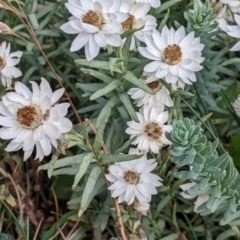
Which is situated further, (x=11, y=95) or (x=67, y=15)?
(x=67, y=15)

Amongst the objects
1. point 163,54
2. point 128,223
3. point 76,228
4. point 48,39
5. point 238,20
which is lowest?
point 76,228

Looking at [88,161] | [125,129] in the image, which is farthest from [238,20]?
[88,161]

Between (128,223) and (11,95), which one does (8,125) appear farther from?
(128,223)

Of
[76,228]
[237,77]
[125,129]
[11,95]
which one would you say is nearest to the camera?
[11,95]

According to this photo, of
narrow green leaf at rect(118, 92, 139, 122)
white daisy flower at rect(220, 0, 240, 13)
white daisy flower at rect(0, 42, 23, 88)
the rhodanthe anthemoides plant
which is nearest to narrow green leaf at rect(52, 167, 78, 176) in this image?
the rhodanthe anthemoides plant

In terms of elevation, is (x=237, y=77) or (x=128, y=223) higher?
(x=237, y=77)

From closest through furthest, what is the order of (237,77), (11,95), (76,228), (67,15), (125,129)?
(11,95) < (125,129) < (76,228) < (67,15) < (237,77)

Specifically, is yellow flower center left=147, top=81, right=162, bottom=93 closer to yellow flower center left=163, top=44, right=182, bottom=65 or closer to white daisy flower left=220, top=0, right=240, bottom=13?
yellow flower center left=163, top=44, right=182, bottom=65

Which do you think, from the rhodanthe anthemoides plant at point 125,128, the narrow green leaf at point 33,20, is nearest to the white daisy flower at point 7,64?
the rhodanthe anthemoides plant at point 125,128
